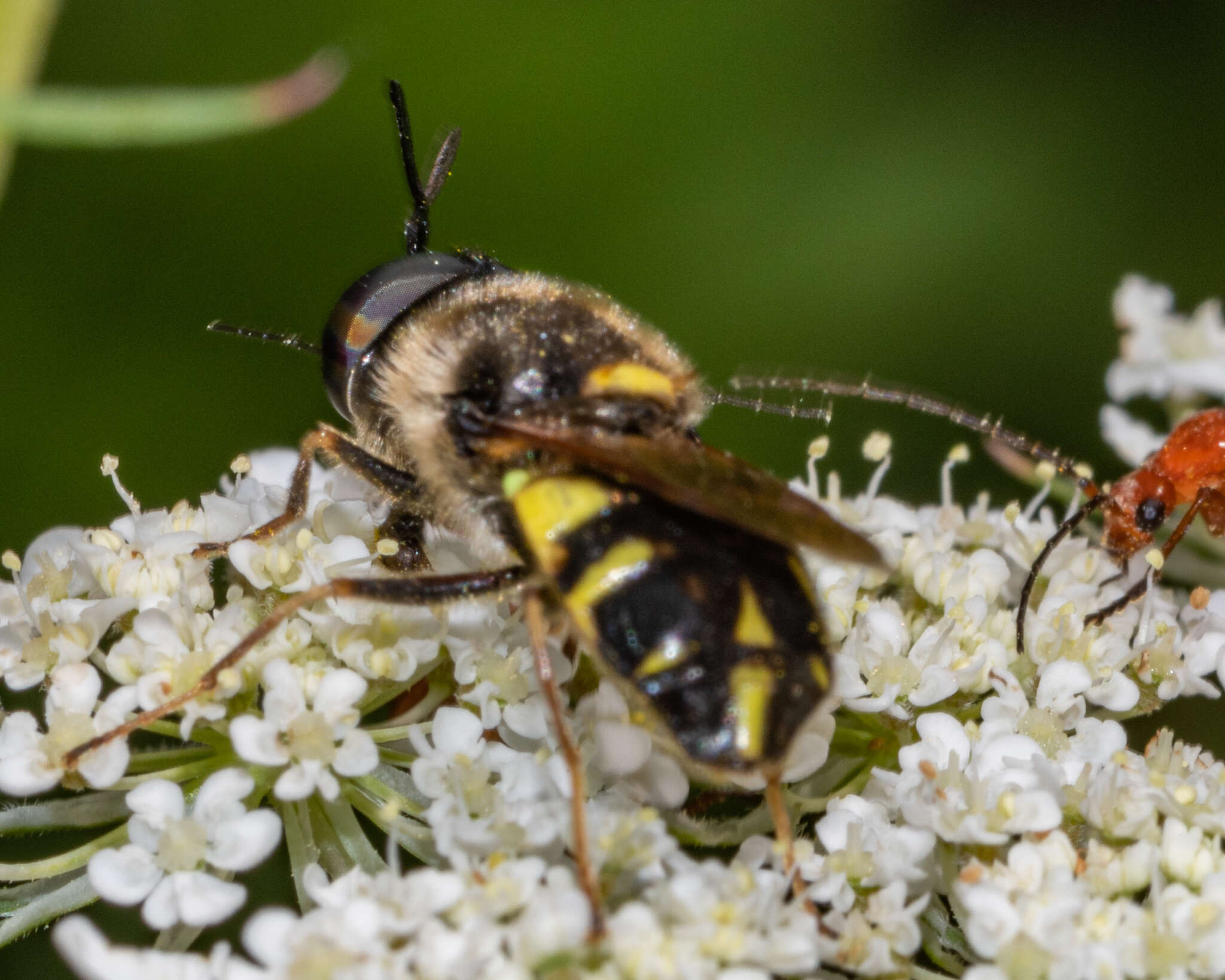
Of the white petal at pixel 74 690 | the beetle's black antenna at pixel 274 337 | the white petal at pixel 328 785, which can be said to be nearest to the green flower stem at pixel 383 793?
the white petal at pixel 328 785

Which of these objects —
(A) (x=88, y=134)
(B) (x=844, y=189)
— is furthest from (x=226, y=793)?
(B) (x=844, y=189)

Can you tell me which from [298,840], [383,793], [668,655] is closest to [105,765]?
[298,840]

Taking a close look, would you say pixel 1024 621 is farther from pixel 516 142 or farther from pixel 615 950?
pixel 516 142

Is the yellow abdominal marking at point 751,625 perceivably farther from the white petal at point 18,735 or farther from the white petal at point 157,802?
the white petal at point 18,735

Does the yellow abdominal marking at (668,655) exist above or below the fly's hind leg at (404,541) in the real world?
above

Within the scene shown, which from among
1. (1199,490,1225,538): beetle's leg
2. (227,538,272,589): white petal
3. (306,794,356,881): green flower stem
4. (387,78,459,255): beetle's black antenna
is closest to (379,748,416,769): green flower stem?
(306,794,356,881): green flower stem

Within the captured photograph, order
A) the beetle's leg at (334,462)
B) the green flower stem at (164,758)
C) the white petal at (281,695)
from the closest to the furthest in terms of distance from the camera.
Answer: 1. the white petal at (281,695)
2. the green flower stem at (164,758)
3. the beetle's leg at (334,462)

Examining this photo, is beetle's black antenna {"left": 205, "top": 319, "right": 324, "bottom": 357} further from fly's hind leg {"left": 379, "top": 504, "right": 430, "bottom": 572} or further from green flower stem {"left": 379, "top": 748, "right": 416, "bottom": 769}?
green flower stem {"left": 379, "top": 748, "right": 416, "bottom": 769}
